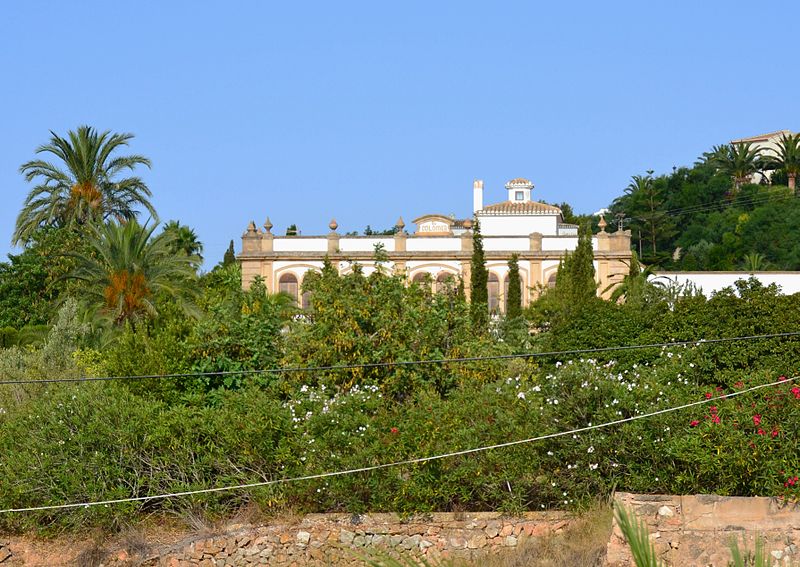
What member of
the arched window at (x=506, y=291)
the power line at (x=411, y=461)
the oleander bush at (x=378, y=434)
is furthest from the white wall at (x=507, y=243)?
the power line at (x=411, y=461)

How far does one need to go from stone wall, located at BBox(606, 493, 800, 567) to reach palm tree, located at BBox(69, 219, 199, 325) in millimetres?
16928

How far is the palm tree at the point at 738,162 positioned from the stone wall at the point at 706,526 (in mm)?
75389

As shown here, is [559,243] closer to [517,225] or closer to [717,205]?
[517,225]

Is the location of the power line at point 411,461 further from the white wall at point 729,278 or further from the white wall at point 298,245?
the white wall at point 298,245

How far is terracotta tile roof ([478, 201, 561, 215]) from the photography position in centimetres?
5853

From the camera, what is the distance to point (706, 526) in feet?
50.4

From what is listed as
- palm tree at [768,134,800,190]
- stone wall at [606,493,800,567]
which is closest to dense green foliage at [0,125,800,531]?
stone wall at [606,493,800,567]

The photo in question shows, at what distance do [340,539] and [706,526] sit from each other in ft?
17.1

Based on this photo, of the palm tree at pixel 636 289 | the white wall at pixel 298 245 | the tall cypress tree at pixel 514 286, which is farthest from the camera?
the white wall at pixel 298 245

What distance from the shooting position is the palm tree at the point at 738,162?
8994 centimetres

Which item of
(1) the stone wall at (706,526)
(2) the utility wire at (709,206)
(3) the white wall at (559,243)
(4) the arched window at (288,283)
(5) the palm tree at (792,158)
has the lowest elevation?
(1) the stone wall at (706,526)

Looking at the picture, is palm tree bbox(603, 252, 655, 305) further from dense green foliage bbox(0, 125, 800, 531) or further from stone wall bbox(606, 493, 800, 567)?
stone wall bbox(606, 493, 800, 567)

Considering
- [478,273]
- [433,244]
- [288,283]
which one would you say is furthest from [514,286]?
[288,283]

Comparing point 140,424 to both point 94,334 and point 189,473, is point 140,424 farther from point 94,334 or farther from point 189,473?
point 94,334
